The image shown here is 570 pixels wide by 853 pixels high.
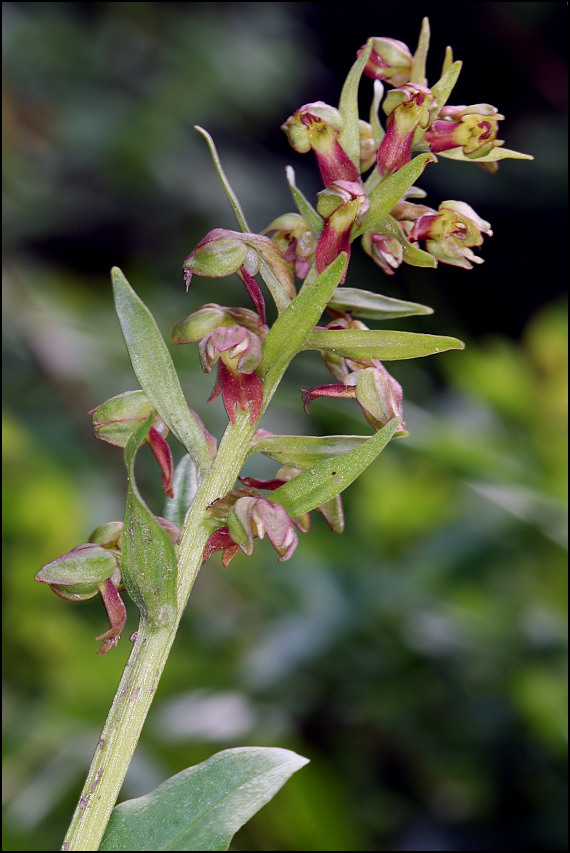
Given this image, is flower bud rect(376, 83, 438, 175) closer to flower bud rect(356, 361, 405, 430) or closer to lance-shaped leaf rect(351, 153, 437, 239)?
lance-shaped leaf rect(351, 153, 437, 239)

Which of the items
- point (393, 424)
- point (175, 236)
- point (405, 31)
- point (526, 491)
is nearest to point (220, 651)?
point (526, 491)

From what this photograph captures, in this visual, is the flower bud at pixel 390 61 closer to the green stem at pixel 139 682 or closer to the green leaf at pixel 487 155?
the green leaf at pixel 487 155

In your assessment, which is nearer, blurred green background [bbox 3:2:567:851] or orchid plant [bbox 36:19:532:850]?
orchid plant [bbox 36:19:532:850]

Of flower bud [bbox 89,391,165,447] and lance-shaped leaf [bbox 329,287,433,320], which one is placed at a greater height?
lance-shaped leaf [bbox 329,287,433,320]

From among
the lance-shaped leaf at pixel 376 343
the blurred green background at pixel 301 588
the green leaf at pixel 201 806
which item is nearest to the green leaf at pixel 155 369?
the lance-shaped leaf at pixel 376 343

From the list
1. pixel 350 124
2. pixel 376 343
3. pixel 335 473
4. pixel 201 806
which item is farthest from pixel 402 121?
pixel 201 806

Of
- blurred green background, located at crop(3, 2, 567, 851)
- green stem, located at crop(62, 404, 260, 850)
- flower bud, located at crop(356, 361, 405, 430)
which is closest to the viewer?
green stem, located at crop(62, 404, 260, 850)

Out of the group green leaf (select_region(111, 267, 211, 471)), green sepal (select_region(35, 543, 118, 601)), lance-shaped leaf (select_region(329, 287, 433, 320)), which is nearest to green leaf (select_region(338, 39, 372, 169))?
lance-shaped leaf (select_region(329, 287, 433, 320))

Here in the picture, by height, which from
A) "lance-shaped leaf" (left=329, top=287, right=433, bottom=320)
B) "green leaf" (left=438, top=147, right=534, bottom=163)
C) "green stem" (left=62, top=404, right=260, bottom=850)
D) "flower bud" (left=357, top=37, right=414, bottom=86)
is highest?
"flower bud" (left=357, top=37, right=414, bottom=86)
